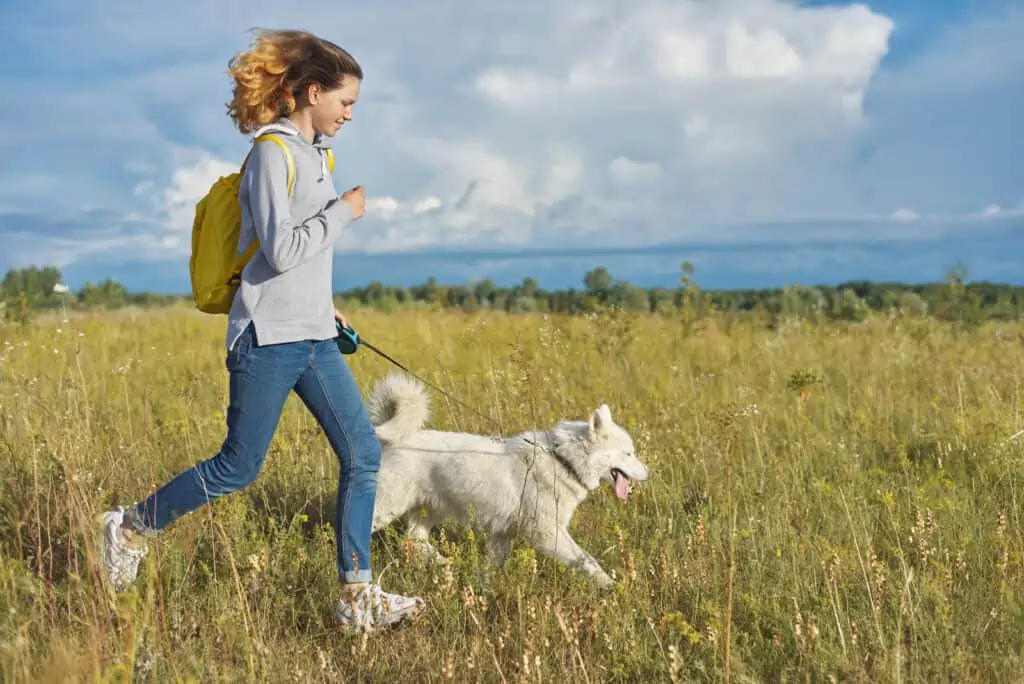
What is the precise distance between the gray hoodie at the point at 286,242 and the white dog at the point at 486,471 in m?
1.10

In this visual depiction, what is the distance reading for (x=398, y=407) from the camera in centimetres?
435

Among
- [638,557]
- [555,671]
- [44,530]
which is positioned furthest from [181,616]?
[638,557]

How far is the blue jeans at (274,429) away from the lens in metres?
3.28

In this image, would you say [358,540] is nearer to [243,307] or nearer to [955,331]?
[243,307]

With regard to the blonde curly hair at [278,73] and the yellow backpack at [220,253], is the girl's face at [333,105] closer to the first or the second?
the blonde curly hair at [278,73]

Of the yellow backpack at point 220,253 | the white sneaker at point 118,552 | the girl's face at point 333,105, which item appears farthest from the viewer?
the white sneaker at point 118,552

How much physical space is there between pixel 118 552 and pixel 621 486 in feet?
8.11

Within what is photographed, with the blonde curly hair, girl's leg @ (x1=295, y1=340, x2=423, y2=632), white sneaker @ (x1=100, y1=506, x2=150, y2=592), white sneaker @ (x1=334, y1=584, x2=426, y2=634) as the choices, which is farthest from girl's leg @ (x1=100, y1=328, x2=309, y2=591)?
the blonde curly hair

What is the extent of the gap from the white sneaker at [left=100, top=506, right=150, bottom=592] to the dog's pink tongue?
2355 mm

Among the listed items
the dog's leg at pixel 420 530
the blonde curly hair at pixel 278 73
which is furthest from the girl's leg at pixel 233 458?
the dog's leg at pixel 420 530

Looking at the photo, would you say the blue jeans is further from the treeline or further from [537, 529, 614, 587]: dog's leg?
the treeline

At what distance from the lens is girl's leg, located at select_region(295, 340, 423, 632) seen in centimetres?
343

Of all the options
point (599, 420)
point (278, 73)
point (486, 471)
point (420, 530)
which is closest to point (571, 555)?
point (486, 471)

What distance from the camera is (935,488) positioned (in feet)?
16.7
